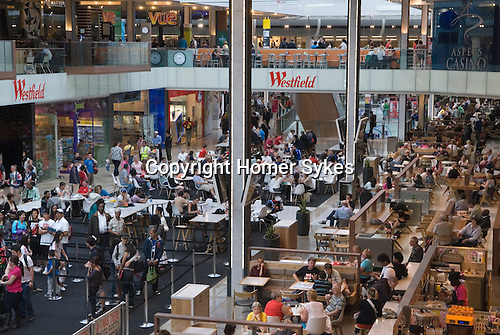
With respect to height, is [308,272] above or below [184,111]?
below

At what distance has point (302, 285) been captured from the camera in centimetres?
1297

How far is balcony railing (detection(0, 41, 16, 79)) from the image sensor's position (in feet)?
69.1

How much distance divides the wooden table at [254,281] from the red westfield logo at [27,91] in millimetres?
13267

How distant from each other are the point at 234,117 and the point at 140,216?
5717 mm

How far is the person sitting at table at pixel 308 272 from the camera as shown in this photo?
13352 mm

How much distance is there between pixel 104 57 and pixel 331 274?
1706cm

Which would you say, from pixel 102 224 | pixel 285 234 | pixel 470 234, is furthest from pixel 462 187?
pixel 102 224

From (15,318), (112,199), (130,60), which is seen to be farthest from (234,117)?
(130,60)

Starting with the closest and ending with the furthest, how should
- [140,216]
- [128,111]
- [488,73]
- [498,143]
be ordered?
[140,216]
[488,73]
[128,111]
[498,143]

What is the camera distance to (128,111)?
32625mm

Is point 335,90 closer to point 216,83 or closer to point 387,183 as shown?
point 216,83

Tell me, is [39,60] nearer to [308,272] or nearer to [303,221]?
[303,221]

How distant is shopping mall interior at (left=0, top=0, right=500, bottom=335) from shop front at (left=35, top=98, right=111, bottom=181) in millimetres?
76

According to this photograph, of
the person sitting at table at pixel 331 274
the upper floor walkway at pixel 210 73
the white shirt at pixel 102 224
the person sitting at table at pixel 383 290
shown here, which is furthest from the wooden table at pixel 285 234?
the upper floor walkway at pixel 210 73
